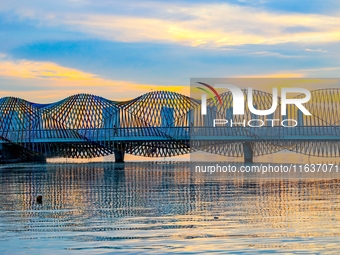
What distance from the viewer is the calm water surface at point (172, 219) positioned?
2914 cm

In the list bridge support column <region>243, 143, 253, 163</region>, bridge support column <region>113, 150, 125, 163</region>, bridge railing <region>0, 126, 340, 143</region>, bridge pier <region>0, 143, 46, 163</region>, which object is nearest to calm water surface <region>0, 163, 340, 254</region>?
bridge railing <region>0, 126, 340, 143</region>

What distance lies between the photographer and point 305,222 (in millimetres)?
35312

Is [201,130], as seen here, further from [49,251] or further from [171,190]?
[49,251]

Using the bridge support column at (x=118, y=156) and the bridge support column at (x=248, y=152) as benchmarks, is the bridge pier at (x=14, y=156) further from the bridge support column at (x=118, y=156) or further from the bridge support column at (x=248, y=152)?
the bridge support column at (x=248, y=152)

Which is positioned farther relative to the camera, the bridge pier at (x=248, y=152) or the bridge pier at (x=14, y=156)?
the bridge pier at (x=14, y=156)

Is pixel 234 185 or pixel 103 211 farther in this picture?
pixel 234 185

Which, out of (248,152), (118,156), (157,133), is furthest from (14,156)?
(248,152)

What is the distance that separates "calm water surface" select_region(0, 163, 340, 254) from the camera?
29.1m

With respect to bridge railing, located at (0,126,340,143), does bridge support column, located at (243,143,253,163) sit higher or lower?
lower

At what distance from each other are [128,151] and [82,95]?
11.2 metres

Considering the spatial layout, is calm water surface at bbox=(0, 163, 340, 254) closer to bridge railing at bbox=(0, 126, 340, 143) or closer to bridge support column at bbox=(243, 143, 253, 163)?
bridge railing at bbox=(0, 126, 340, 143)

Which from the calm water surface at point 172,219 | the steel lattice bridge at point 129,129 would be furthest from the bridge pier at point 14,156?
the calm water surface at point 172,219

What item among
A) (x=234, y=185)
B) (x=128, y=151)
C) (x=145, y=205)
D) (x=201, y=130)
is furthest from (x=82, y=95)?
(x=145, y=205)

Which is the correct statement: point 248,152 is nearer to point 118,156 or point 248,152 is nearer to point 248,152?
point 248,152
